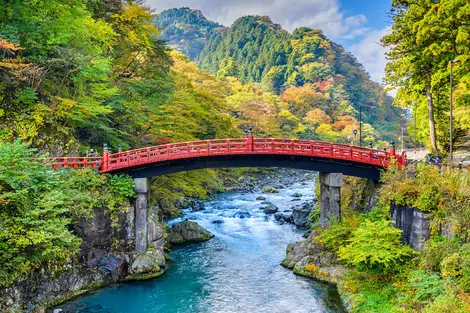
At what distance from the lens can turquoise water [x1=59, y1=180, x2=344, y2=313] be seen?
18.4 meters

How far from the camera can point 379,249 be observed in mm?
17812

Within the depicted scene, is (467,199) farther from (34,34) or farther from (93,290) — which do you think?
(34,34)

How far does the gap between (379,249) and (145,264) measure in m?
13.2

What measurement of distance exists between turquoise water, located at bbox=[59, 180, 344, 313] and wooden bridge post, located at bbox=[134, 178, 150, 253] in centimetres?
242

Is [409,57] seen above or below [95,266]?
above

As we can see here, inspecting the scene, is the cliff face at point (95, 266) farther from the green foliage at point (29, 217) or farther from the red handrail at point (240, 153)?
the red handrail at point (240, 153)

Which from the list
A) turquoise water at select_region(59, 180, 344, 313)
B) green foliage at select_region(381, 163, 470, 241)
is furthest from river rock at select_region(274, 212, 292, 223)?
green foliage at select_region(381, 163, 470, 241)

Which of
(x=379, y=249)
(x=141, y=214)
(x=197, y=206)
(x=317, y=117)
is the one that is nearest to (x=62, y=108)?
(x=141, y=214)

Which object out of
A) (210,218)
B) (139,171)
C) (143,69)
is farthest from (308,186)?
(139,171)

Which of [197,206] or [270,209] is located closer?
[270,209]

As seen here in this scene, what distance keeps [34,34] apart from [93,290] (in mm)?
14915

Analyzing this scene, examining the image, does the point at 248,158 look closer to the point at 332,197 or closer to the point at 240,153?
the point at 240,153

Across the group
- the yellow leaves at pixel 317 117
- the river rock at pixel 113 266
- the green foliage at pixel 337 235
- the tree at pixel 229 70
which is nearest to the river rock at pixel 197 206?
the river rock at pixel 113 266

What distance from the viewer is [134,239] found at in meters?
22.8
